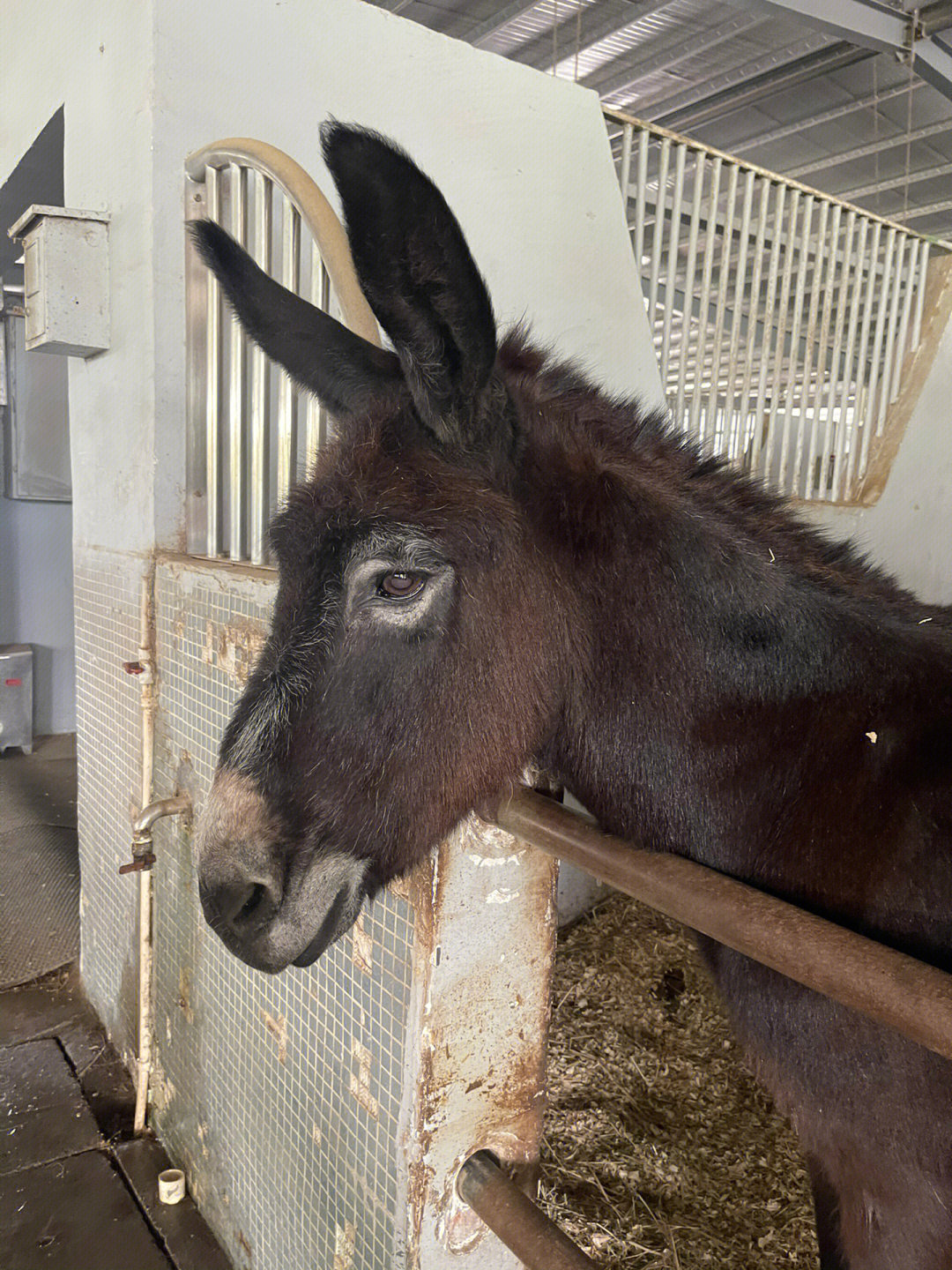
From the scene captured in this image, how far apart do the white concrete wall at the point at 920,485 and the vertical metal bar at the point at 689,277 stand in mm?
1553

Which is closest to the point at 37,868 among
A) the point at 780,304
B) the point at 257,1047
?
the point at 257,1047

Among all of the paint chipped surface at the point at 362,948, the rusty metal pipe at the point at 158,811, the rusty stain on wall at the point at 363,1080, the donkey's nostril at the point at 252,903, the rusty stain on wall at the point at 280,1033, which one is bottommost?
the rusty stain on wall at the point at 280,1033

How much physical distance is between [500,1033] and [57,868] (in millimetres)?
3654

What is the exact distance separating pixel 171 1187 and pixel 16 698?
185 inches

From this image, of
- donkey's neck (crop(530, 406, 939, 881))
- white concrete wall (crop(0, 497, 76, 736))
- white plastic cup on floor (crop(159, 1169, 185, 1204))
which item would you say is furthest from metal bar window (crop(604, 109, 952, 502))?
white concrete wall (crop(0, 497, 76, 736))

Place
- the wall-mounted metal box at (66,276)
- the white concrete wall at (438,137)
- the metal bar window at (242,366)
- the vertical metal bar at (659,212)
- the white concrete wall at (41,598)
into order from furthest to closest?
the white concrete wall at (41,598)
the vertical metal bar at (659,212)
the wall-mounted metal box at (66,276)
the white concrete wall at (438,137)
the metal bar window at (242,366)

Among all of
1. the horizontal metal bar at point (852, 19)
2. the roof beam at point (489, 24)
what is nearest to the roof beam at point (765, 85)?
the horizontal metal bar at point (852, 19)

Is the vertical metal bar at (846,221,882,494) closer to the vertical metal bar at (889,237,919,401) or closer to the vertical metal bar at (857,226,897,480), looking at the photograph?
the vertical metal bar at (857,226,897,480)

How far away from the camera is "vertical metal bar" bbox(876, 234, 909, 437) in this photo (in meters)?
4.78

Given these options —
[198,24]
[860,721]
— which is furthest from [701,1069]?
[198,24]

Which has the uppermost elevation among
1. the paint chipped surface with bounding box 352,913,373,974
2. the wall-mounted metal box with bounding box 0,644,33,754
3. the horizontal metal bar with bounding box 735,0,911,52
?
the horizontal metal bar with bounding box 735,0,911,52

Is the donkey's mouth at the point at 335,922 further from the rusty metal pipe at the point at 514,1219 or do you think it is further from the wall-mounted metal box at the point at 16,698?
the wall-mounted metal box at the point at 16,698

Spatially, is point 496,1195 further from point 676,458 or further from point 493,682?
point 676,458

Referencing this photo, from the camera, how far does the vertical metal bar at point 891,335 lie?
188 inches
